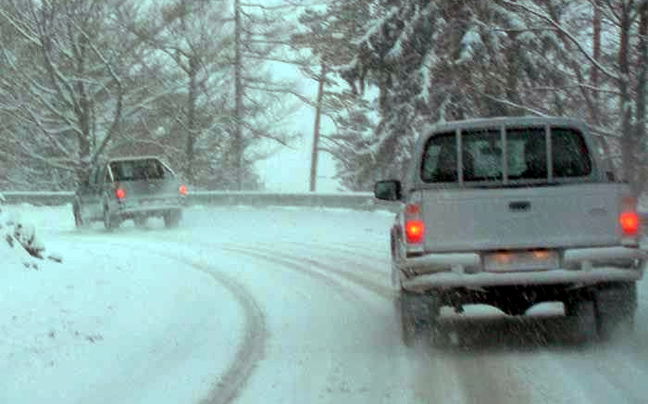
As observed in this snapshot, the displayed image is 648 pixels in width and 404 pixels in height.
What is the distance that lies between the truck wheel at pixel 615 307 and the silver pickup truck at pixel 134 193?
752 inches

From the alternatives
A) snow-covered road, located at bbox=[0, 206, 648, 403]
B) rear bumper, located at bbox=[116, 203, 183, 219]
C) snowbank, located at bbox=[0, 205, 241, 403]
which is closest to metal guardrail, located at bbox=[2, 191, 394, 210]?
rear bumper, located at bbox=[116, 203, 183, 219]

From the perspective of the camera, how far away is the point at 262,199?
3272 centimetres

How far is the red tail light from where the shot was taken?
26.6 feet

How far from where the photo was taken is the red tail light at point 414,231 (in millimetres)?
8102

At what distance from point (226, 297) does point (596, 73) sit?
16.0 metres

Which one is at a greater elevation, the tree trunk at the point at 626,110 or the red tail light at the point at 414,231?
the tree trunk at the point at 626,110

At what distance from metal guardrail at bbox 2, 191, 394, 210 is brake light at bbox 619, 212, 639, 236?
743 inches

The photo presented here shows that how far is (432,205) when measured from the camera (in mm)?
8055

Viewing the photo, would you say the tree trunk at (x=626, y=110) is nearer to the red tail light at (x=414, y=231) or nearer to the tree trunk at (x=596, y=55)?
the tree trunk at (x=596, y=55)

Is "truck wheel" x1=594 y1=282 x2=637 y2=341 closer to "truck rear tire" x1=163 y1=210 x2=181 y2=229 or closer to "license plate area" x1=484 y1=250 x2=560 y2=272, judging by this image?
"license plate area" x1=484 y1=250 x2=560 y2=272

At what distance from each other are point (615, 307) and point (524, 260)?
3.20ft

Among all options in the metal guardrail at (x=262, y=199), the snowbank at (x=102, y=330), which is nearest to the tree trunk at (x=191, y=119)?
the metal guardrail at (x=262, y=199)

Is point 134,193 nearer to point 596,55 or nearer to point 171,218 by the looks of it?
point 171,218

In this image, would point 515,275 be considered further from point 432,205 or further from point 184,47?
point 184,47
